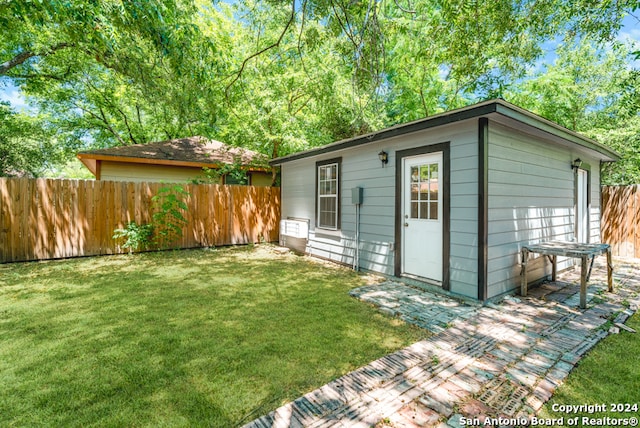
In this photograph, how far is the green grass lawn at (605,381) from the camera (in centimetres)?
190

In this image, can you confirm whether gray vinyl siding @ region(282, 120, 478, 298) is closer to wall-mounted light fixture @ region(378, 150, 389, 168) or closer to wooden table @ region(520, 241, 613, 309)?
wall-mounted light fixture @ region(378, 150, 389, 168)

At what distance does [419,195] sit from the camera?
4.52m

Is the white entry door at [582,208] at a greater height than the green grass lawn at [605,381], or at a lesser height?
greater

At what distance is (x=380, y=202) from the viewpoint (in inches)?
204

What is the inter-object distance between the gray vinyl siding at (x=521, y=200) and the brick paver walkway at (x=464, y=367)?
59 centimetres

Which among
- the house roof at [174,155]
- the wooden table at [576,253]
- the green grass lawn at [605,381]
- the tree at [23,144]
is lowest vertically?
the green grass lawn at [605,381]

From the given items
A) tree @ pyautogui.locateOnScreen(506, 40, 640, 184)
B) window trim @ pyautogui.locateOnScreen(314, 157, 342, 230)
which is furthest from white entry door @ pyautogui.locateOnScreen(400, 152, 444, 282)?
tree @ pyautogui.locateOnScreen(506, 40, 640, 184)

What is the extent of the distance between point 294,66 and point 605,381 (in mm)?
9018

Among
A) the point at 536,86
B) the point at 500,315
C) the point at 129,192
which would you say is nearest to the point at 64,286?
the point at 129,192

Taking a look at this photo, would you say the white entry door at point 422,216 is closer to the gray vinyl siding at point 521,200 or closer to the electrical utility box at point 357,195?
the gray vinyl siding at point 521,200

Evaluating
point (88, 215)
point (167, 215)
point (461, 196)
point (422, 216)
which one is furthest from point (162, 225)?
point (461, 196)

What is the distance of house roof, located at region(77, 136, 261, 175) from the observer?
8.62 metres

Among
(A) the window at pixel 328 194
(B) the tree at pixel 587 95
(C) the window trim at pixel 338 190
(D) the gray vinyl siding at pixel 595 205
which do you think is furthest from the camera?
(B) the tree at pixel 587 95

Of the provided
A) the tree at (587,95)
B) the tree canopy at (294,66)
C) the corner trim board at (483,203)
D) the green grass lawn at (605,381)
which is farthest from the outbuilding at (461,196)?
the tree at (587,95)
